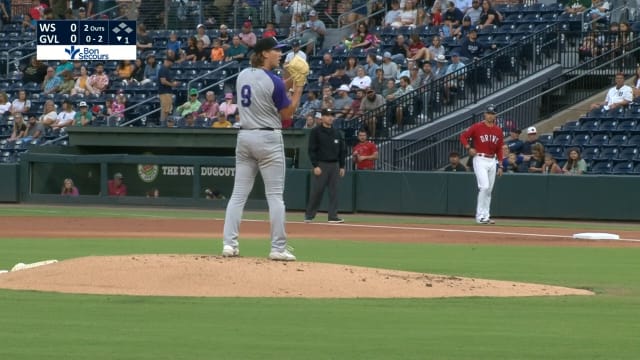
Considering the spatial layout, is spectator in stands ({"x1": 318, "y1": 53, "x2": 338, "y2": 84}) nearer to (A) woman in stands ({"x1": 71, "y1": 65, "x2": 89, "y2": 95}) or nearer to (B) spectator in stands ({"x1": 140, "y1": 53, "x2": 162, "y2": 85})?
(B) spectator in stands ({"x1": 140, "y1": 53, "x2": 162, "y2": 85})

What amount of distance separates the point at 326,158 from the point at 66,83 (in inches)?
555

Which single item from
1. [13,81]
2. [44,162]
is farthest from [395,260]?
[13,81]

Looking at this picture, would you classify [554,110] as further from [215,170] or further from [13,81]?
[13,81]

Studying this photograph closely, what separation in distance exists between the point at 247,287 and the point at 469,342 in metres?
2.98

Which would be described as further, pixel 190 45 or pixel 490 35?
pixel 190 45

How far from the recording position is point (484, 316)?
9.36 m

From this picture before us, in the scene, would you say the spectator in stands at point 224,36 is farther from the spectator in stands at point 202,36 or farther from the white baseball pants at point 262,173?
the white baseball pants at point 262,173

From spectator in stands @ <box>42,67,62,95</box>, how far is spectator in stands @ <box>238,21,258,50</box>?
5258mm

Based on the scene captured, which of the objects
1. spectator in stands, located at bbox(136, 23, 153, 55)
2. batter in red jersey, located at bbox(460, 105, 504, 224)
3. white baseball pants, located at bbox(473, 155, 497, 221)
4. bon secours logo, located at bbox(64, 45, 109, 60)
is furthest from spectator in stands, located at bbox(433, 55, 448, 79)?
bon secours logo, located at bbox(64, 45, 109, 60)

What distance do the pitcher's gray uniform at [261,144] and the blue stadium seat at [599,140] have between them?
15607mm

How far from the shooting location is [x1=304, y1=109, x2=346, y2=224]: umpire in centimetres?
2314

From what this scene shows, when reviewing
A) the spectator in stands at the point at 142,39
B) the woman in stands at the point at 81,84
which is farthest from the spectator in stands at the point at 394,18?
the woman in stands at the point at 81,84

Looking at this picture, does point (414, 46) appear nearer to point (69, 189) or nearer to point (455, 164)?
point (455, 164)

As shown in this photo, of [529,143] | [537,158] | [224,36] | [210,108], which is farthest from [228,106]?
[537,158]
